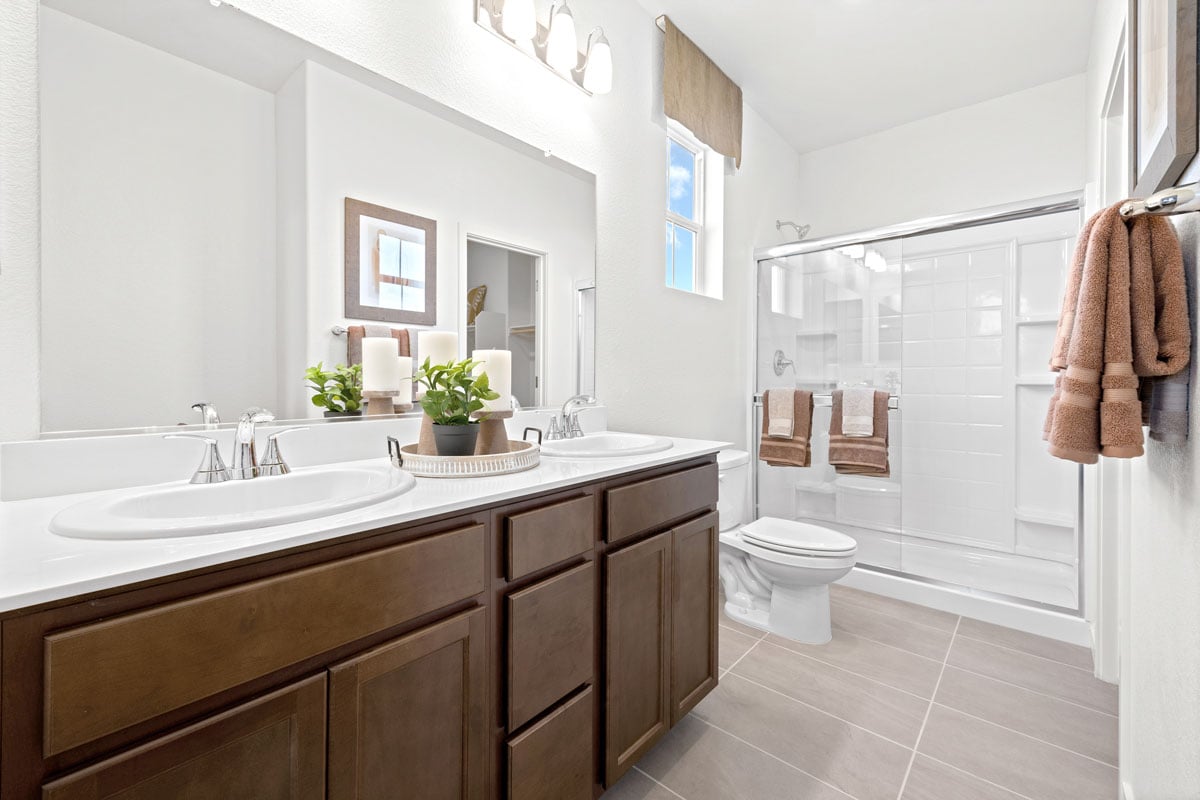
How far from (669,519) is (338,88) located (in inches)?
56.0

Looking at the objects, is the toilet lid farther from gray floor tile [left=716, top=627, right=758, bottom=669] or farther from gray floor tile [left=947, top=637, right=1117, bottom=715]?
gray floor tile [left=947, top=637, right=1117, bottom=715]

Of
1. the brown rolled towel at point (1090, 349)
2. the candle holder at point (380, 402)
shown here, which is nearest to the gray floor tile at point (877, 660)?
the brown rolled towel at point (1090, 349)

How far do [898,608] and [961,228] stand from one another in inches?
71.2

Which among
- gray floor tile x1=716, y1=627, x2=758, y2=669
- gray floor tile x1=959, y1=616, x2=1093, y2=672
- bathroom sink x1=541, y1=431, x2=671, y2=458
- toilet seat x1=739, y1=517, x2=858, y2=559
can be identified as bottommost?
gray floor tile x1=716, y1=627, x2=758, y2=669

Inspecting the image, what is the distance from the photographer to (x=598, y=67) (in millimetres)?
1894

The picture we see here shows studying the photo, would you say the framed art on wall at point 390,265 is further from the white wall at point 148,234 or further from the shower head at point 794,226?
the shower head at point 794,226

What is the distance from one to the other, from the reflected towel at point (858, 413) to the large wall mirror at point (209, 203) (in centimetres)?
199

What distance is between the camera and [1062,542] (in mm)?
2752

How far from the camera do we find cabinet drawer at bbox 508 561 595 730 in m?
1.02

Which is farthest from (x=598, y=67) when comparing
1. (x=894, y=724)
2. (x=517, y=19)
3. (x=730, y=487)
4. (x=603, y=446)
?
(x=894, y=724)

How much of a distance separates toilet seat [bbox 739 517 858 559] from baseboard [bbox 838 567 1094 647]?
612 mm

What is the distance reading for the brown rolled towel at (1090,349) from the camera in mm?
882

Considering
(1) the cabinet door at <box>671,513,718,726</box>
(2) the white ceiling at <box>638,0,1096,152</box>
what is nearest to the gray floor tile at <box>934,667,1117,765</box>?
(1) the cabinet door at <box>671,513,718,726</box>

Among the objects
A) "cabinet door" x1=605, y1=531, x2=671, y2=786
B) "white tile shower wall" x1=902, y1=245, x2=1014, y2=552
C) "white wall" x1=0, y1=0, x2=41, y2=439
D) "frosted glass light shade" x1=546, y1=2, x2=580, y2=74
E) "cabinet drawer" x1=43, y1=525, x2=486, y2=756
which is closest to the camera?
"cabinet drawer" x1=43, y1=525, x2=486, y2=756
